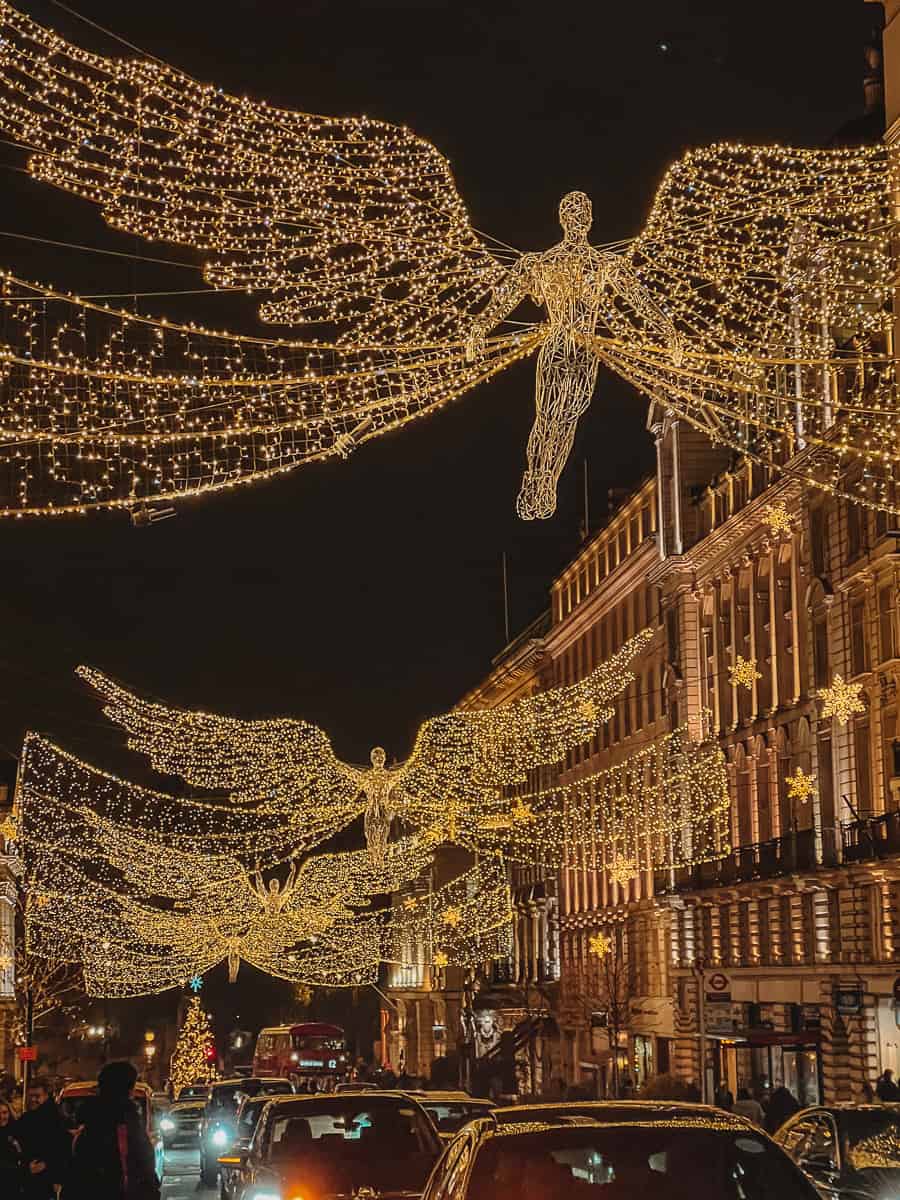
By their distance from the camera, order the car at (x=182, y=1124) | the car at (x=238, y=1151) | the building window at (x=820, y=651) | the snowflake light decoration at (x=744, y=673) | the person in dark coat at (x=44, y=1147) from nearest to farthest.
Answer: the person in dark coat at (x=44, y=1147)
the car at (x=238, y=1151)
the car at (x=182, y=1124)
the building window at (x=820, y=651)
the snowflake light decoration at (x=744, y=673)

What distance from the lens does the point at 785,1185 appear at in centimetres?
812

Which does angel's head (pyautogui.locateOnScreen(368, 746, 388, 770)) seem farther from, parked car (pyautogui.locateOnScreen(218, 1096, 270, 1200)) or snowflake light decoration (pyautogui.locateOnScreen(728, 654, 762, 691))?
parked car (pyautogui.locateOnScreen(218, 1096, 270, 1200))

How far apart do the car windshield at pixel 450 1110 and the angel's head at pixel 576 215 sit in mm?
10163

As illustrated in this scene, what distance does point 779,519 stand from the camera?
4700 cm

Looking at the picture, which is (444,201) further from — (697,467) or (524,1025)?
(524,1025)

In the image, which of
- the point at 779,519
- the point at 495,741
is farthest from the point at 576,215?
the point at 495,741

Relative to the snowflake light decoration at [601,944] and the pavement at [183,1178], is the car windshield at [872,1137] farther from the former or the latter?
the snowflake light decoration at [601,944]

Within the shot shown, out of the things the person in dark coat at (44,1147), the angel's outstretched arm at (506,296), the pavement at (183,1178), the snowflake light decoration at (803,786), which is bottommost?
the pavement at (183,1178)

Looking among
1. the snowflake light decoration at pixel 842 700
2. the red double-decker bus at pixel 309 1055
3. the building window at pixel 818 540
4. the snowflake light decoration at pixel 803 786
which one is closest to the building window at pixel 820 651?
the building window at pixel 818 540

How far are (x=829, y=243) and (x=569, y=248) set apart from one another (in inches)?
182

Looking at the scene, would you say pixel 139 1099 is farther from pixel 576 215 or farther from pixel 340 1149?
pixel 576 215

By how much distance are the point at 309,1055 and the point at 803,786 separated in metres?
27.9

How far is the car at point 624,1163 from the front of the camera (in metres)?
7.97

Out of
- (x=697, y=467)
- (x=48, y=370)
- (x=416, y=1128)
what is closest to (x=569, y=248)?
(x=48, y=370)
